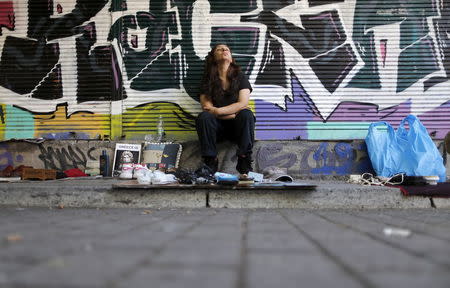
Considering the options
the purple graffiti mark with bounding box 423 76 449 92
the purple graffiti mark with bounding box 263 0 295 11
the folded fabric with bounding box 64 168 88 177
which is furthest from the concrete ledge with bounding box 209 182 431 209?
the purple graffiti mark with bounding box 263 0 295 11

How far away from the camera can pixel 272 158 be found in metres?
5.26

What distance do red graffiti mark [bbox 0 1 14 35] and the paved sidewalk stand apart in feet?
14.5

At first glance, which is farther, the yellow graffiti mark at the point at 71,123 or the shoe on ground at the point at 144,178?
the yellow graffiti mark at the point at 71,123

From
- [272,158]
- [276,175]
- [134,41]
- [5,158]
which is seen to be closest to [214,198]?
[276,175]

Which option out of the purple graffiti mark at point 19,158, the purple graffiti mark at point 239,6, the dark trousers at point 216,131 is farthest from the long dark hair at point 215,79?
the purple graffiti mark at point 19,158

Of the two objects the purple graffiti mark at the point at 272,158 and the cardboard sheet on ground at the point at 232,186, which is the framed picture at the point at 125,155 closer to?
the cardboard sheet on ground at the point at 232,186

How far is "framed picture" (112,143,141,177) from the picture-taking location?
5176 millimetres

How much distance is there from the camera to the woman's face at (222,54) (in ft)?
16.4

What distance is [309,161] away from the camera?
525 cm

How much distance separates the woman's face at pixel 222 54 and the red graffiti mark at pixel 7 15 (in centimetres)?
326

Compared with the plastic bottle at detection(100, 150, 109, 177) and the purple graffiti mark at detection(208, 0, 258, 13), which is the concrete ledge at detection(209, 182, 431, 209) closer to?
the plastic bottle at detection(100, 150, 109, 177)

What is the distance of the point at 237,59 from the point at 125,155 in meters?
2.19

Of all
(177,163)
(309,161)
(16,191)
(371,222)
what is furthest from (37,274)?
(309,161)

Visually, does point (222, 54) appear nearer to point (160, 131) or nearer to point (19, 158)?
point (160, 131)
